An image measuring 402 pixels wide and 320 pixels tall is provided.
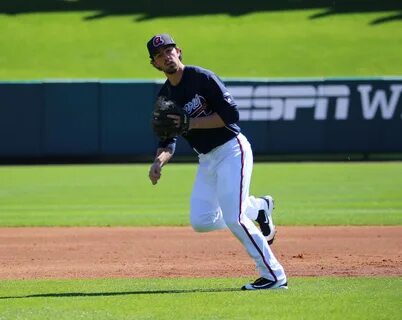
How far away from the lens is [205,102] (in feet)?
25.2

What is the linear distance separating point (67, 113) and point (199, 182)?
16.5m

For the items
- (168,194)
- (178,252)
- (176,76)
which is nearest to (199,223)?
(176,76)

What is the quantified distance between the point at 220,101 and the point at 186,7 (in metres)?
30.3

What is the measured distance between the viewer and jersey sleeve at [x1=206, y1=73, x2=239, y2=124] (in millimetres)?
7527

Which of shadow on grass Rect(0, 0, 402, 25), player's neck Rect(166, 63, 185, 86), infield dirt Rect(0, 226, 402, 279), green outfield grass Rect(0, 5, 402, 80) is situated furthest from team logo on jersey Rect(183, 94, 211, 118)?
shadow on grass Rect(0, 0, 402, 25)

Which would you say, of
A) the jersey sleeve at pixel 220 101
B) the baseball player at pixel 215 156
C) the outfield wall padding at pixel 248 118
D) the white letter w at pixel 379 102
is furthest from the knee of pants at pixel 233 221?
the white letter w at pixel 379 102

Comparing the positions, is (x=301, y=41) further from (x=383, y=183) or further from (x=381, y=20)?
(x=383, y=183)

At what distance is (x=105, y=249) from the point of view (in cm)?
1093

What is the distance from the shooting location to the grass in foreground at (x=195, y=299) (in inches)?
254

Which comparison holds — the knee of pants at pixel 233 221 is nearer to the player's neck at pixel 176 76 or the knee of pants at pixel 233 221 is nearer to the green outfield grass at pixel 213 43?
the player's neck at pixel 176 76

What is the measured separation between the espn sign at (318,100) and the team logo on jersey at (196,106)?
16.4 m

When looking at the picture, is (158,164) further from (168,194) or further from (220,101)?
(168,194)

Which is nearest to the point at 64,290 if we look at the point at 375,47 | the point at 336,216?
the point at 336,216

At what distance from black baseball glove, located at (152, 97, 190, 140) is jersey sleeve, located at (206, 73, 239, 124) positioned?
244 mm
